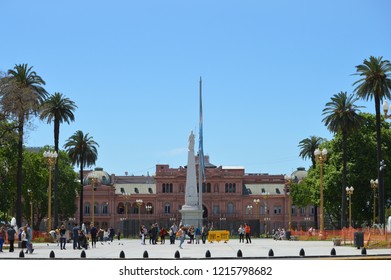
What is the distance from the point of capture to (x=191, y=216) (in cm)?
6925

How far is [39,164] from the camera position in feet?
276

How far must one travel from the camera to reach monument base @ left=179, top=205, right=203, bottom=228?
6900cm

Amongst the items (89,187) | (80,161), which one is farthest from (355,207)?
(89,187)

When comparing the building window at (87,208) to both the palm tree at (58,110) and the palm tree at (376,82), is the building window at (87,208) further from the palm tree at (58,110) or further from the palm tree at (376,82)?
the palm tree at (376,82)

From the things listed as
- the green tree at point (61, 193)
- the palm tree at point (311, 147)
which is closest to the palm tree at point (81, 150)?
the green tree at point (61, 193)

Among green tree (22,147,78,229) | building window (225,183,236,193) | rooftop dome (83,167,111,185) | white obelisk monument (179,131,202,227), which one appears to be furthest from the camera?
rooftop dome (83,167,111,185)

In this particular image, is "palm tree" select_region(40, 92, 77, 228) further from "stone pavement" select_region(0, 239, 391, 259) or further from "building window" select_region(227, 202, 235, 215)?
"building window" select_region(227, 202, 235, 215)

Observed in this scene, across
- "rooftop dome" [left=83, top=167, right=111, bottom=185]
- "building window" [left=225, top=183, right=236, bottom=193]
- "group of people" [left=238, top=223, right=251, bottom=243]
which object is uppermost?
"rooftop dome" [left=83, top=167, right=111, bottom=185]

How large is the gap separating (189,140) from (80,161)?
28586mm

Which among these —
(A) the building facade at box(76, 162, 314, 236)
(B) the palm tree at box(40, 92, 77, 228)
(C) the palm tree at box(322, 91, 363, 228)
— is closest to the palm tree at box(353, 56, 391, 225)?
(C) the palm tree at box(322, 91, 363, 228)

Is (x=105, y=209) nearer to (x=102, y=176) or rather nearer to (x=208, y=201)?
(x=102, y=176)

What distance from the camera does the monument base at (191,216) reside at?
69000 mm

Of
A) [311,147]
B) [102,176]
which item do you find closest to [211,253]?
[311,147]
